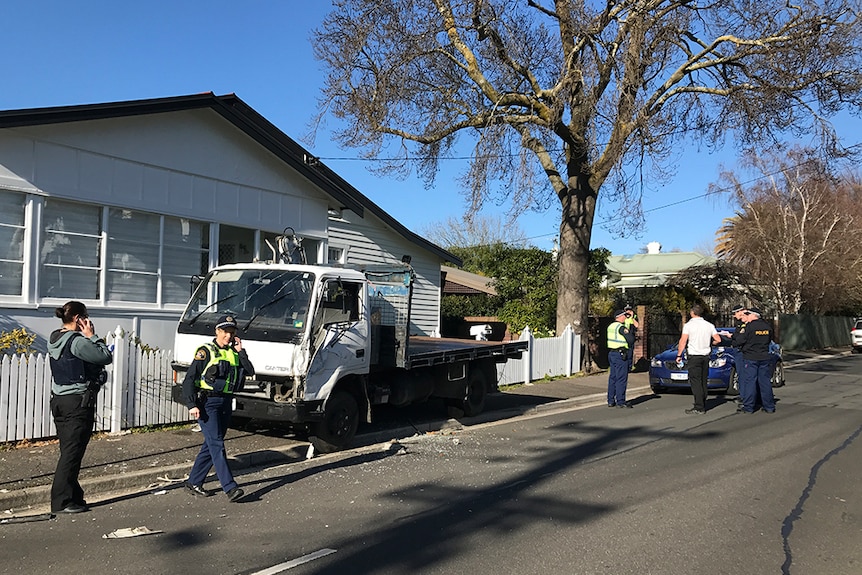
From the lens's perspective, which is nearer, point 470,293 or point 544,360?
point 544,360

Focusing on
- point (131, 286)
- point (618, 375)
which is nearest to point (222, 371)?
point (131, 286)

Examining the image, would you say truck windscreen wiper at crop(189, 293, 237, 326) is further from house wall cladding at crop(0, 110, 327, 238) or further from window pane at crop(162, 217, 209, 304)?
window pane at crop(162, 217, 209, 304)

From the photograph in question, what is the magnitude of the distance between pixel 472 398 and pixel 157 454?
17.0 feet

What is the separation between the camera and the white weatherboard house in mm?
10344

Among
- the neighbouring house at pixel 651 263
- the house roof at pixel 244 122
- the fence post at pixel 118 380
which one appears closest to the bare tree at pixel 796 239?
the neighbouring house at pixel 651 263

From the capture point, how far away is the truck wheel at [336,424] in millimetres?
8648

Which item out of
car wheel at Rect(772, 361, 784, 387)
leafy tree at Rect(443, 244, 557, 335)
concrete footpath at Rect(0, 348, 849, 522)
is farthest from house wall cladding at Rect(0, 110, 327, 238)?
car wheel at Rect(772, 361, 784, 387)

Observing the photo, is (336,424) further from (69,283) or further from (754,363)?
(754,363)

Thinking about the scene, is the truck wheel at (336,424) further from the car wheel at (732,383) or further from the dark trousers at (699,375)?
the car wheel at (732,383)

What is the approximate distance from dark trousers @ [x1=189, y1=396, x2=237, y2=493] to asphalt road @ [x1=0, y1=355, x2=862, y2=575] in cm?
23

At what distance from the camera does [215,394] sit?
21.7 feet

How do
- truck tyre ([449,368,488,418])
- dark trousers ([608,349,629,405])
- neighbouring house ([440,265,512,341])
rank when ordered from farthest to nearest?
neighbouring house ([440,265,512,341]) → dark trousers ([608,349,629,405]) → truck tyre ([449,368,488,418])

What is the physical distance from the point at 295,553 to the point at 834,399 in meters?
14.2

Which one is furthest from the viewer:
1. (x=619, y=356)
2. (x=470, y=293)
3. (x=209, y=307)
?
(x=470, y=293)
